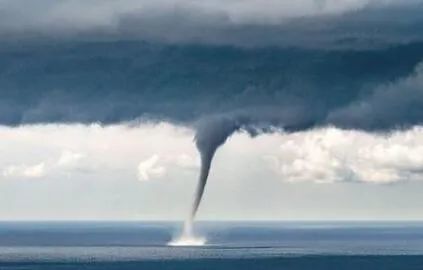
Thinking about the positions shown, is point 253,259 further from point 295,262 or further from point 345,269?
point 345,269

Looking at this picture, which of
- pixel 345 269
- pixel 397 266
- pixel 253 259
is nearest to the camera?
pixel 345 269

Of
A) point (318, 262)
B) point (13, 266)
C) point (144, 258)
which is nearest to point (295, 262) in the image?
point (318, 262)

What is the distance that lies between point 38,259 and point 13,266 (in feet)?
79.4

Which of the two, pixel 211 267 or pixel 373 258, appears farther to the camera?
pixel 373 258

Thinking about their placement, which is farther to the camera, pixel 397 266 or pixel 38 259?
pixel 38 259

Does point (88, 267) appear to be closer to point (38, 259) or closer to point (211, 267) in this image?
point (211, 267)

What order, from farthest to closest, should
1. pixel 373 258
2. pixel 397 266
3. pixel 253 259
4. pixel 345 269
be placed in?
pixel 373 258
pixel 253 259
pixel 397 266
pixel 345 269

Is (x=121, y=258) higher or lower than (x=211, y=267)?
higher

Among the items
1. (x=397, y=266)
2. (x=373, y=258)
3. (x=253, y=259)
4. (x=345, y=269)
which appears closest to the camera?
(x=345, y=269)

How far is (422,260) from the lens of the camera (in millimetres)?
173125

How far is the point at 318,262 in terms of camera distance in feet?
527

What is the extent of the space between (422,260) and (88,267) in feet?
193

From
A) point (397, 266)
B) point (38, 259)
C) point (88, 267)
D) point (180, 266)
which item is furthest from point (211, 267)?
point (38, 259)

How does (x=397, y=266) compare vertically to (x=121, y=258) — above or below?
below
